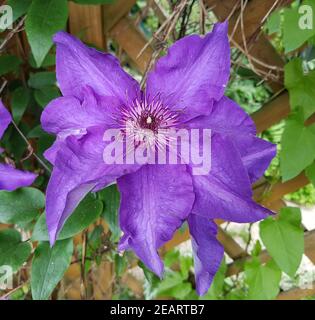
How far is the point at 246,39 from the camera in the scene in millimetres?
859

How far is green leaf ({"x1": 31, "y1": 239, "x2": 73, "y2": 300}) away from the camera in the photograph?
2.15 ft

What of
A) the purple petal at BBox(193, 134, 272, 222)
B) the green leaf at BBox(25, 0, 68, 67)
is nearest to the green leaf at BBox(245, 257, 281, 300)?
the purple petal at BBox(193, 134, 272, 222)

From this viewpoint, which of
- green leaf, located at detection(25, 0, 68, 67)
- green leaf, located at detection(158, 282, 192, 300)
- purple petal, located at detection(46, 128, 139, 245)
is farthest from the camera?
green leaf, located at detection(158, 282, 192, 300)

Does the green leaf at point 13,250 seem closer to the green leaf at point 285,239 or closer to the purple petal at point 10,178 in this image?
the purple petal at point 10,178

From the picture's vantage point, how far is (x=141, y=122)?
54 centimetres

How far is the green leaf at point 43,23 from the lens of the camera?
0.63 metres

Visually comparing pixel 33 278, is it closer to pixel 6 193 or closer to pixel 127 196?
pixel 6 193

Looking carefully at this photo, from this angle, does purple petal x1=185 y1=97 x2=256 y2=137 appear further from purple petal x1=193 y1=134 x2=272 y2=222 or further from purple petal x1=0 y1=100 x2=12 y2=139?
purple petal x1=0 y1=100 x2=12 y2=139

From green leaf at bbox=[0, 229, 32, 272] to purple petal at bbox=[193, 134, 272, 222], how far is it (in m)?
0.36

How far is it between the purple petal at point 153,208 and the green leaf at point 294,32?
0.33m

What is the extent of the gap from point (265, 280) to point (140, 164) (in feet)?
2.20

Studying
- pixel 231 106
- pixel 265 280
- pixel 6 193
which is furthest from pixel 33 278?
pixel 265 280

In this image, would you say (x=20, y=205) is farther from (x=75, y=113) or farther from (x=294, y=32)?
(x=294, y=32)

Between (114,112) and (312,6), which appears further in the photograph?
(312,6)
